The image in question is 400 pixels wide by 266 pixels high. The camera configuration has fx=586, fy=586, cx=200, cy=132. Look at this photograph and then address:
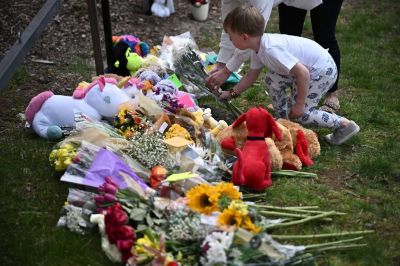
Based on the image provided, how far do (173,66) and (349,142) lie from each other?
61.3 inches

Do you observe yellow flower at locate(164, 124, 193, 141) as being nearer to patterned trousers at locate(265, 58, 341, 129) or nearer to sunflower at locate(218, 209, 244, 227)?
patterned trousers at locate(265, 58, 341, 129)

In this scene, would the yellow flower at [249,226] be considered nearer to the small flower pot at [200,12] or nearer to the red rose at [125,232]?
the red rose at [125,232]

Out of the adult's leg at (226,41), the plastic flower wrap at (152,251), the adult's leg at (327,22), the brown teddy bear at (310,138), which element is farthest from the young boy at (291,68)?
the plastic flower wrap at (152,251)

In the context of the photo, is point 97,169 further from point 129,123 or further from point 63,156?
point 129,123

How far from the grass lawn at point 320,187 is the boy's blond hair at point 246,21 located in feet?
3.04

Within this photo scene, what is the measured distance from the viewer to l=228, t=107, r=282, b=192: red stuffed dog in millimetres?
3258

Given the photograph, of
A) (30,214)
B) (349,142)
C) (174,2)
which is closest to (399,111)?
(349,142)

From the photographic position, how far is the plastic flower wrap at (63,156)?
11.0 ft

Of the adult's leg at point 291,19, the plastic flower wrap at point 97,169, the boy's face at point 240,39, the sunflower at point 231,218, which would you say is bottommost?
the plastic flower wrap at point 97,169

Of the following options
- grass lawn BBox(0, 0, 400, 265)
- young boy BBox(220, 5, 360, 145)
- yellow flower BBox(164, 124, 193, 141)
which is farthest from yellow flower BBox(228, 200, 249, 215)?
young boy BBox(220, 5, 360, 145)

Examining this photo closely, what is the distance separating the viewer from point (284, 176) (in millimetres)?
3510

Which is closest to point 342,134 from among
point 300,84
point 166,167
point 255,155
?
point 300,84

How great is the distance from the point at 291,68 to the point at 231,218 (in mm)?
1284

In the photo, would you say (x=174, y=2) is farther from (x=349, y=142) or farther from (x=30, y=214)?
(x=30, y=214)
